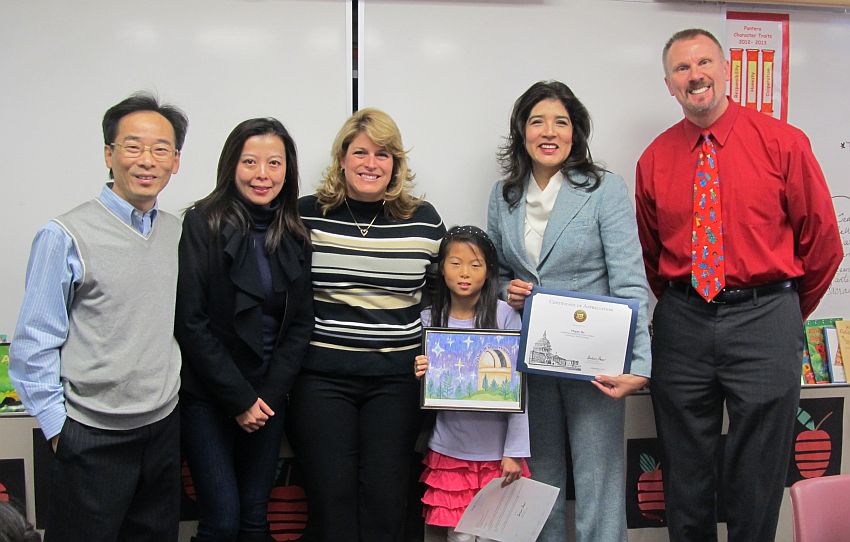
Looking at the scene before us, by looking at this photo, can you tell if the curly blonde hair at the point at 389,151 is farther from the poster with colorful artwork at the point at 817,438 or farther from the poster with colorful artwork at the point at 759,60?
the poster with colorful artwork at the point at 817,438

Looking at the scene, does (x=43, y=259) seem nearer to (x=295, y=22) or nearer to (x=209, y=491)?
(x=209, y=491)

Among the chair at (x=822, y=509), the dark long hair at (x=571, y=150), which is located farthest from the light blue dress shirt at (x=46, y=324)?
the chair at (x=822, y=509)

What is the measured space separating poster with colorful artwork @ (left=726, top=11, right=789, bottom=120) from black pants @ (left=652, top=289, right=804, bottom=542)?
3.23 feet

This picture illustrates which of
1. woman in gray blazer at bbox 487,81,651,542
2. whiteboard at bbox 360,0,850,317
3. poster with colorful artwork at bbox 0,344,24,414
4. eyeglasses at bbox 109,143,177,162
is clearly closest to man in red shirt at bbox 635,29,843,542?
woman in gray blazer at bbox 487,81,651,542

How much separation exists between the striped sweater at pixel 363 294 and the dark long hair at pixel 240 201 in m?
0.10

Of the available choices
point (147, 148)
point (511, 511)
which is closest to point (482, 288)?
point (511, 511)

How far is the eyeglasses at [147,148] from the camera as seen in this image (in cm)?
186

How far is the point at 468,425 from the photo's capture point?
2.30 metres

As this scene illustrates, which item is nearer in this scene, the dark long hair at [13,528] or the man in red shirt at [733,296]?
the dark long hair at [13,528]

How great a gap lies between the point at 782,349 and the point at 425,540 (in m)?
1.39

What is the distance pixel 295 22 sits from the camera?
265cm

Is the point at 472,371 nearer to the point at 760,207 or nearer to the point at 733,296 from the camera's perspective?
the point at 733,296

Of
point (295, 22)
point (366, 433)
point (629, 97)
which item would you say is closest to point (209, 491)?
point (366, 433)

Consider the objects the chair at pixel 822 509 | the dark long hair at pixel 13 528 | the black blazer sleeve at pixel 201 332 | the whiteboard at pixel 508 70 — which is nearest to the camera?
the dark long hair at pixel 13 528
